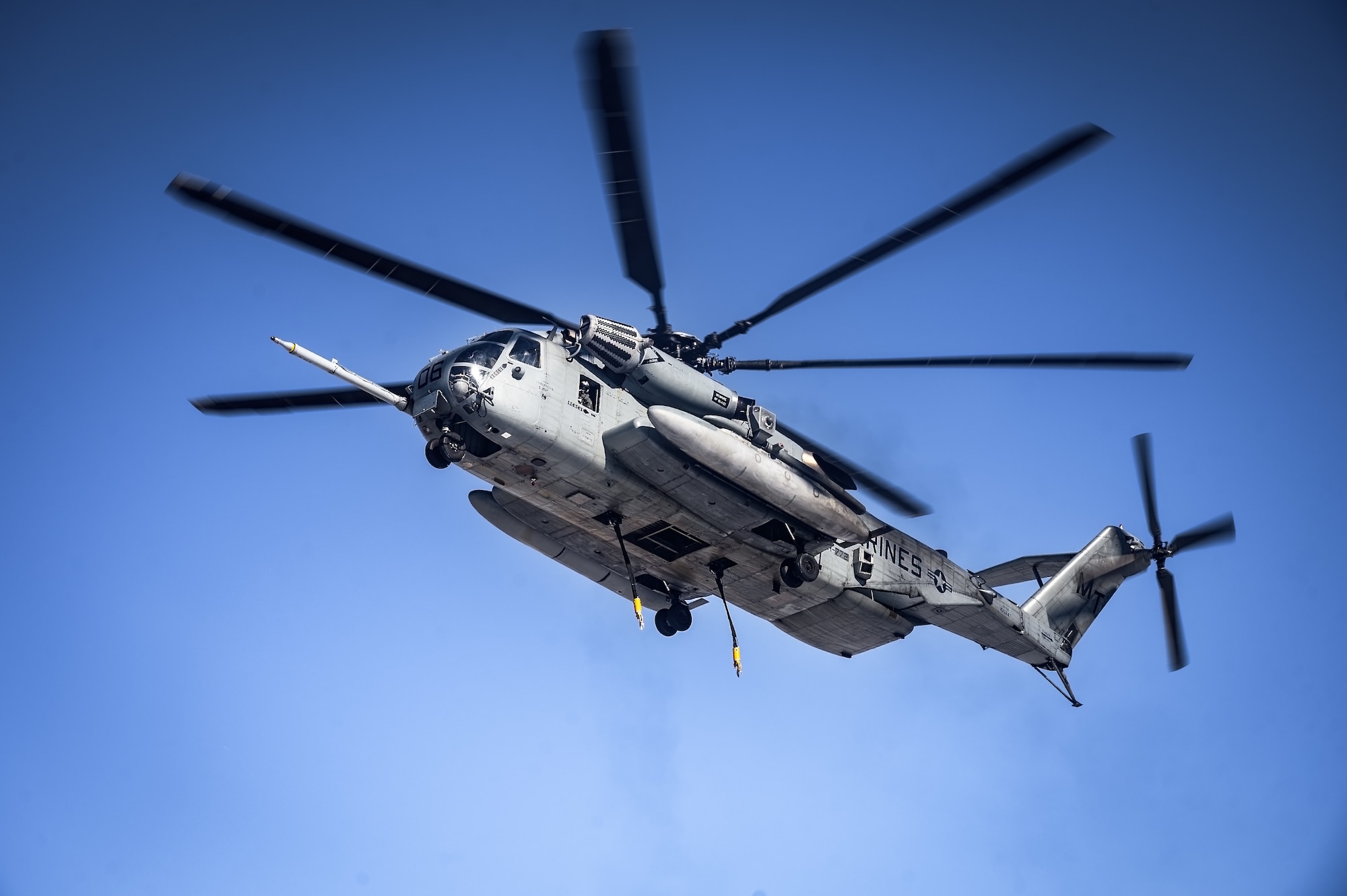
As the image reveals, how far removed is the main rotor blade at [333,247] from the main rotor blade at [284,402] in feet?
10.8

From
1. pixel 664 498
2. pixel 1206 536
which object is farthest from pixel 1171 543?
pixel 664 498

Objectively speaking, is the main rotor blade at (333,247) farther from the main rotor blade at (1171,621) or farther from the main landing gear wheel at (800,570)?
the main rotor blade at (1171,621)

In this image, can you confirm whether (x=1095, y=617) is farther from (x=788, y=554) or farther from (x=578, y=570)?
(x=578, y=570)

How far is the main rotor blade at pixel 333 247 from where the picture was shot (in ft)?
57.2

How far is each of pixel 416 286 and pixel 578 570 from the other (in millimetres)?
9490

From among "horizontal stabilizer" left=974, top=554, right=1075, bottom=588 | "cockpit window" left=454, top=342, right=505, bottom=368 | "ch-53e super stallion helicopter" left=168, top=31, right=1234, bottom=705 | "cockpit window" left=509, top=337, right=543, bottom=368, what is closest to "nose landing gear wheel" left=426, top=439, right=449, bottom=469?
"ch-53e super stallion helicopter" left=168, top=31, right=1234, bottom=705

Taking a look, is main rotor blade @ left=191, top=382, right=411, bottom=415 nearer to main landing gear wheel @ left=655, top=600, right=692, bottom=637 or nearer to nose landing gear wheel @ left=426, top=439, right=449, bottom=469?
nose landing gear wheel @ left=426, top=439, right=449, bottom=469

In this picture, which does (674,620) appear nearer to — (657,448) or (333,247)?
(657,448)

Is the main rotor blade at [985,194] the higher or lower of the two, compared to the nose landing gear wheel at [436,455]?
higher

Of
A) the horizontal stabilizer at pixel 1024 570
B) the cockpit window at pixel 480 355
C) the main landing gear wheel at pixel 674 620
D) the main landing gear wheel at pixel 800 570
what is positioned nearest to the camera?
the cockpit window at pixel 480 355

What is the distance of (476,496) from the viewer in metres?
25.6

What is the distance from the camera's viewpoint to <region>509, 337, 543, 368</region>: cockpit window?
71.2 ft

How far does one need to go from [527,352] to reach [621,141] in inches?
248

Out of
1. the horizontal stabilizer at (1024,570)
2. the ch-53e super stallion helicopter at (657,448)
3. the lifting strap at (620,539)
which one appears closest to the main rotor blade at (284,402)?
the ch-53e super stallion helicopter at (657,448)
